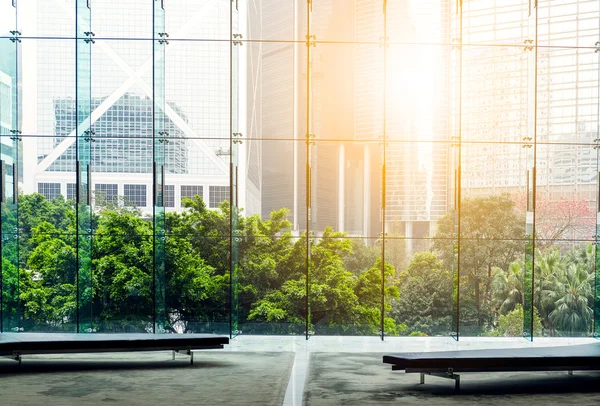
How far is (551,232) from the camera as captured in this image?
488 inches

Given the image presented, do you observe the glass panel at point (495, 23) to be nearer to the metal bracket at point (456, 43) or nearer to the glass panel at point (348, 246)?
the metal bracket at point (456, 43)

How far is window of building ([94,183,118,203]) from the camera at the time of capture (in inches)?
438

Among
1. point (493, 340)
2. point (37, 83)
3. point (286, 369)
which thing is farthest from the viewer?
point (37, 83)

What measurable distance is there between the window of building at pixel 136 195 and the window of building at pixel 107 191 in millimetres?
208

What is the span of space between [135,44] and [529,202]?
20.3 ft

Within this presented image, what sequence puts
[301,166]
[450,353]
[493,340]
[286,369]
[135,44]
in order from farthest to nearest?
[301,166]
[135,44]
[493,340]
[286,369]
[450,353]

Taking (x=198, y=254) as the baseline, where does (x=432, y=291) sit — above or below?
below

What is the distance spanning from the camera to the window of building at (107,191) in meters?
11.1

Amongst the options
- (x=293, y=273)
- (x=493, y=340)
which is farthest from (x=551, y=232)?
(x=293, y=273)

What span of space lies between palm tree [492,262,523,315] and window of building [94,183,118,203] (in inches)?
260

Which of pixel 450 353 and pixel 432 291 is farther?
pixel 432 291

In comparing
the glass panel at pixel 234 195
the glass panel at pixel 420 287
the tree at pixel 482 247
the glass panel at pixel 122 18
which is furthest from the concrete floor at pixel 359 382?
the glass panel at pixel 122 18

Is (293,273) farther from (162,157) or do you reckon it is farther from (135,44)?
(135,44)

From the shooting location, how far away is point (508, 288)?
41.3 feet
